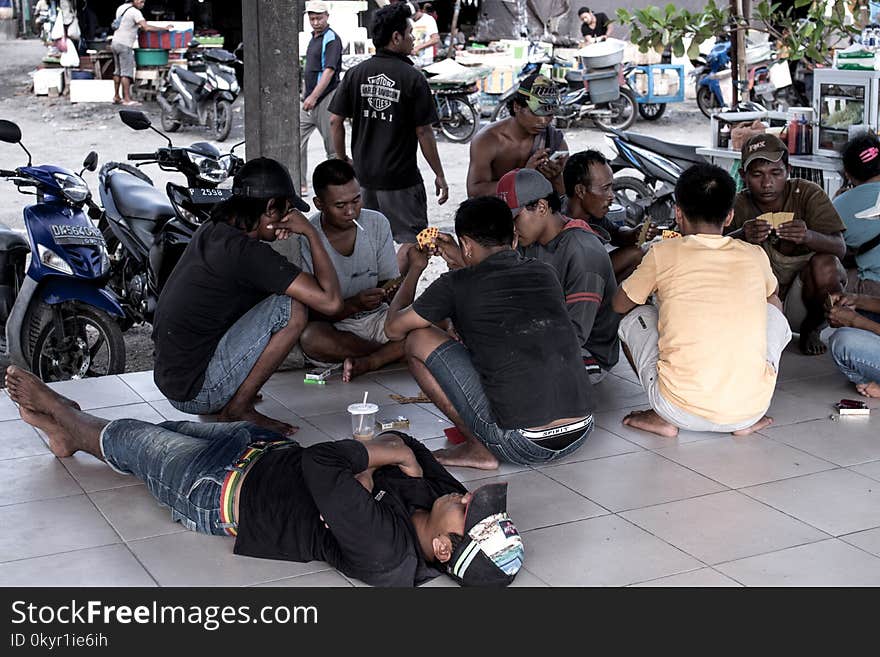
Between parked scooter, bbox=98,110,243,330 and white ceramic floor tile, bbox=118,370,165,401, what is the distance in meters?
0.70

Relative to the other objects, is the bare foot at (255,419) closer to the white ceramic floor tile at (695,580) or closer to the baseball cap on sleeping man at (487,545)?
the baseball cap on sleeping man at (487,545)

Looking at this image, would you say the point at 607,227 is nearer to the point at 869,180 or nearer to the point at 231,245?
the point at 869,180

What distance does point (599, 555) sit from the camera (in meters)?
3.51

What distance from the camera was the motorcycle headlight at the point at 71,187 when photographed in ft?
17.6

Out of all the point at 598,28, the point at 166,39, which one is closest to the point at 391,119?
the point at 166,39

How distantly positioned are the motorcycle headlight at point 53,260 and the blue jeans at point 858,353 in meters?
3.61

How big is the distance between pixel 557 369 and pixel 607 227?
1.67 m

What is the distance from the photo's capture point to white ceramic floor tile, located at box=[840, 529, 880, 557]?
11.7ft

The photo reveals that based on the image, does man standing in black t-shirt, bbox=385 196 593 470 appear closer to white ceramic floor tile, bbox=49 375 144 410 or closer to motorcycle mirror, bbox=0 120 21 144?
white ceramic floor tile, bbox=49 375 144 410

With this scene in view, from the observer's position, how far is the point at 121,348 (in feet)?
18.0

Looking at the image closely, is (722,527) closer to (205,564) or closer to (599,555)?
(599,555)
